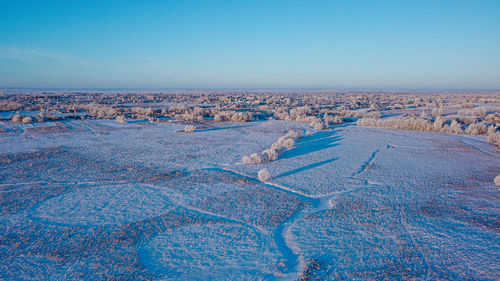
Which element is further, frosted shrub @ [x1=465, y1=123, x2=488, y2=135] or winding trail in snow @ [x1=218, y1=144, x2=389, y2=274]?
frosted shrub @ [x1=465, y1=123, x2=488, y2=135]

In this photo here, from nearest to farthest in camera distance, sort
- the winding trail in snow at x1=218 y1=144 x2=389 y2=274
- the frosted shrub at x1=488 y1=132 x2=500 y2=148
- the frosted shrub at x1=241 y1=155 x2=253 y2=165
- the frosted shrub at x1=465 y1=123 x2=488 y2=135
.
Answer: the winding trail in snow at x1=218 y1=144 x2=389 y2=274, the frosted shrub at x1=241 y1=155 x2=253 y2=165, the frosted shrub at x1=488 y1=132 x2=500 y2=148, the frosted shrub at x1=465 y1=123 x2=488 y2=135

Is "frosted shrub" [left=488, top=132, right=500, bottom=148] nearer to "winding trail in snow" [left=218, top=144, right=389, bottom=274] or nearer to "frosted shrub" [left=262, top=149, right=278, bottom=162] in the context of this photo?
"winding trail in snow" [left=218, top=144, right=389, bottom=274]

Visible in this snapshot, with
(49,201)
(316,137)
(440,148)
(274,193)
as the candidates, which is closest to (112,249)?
(49,201)

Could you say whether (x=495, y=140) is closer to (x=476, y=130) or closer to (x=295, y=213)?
(x=476, y=130)

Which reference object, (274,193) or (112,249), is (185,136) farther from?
(112,249)

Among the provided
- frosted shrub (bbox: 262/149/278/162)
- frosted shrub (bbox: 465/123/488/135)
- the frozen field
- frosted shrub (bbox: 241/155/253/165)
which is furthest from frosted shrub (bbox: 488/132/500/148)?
frosted shrub (bbox: 241/155/253/165)

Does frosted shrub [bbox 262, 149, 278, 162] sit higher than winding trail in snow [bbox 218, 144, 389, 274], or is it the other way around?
frosted shrub [bbox 262, 149, 278, 162]

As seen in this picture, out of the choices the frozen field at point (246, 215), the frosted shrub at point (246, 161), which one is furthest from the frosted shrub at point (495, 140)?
the frosted shrub at point (246, 161)

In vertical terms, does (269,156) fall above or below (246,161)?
above

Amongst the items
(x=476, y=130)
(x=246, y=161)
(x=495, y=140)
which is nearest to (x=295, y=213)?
(x=246, y=161)
